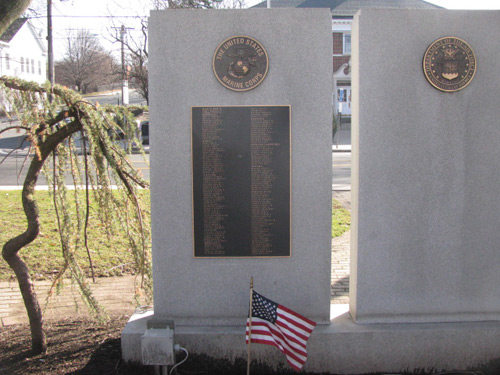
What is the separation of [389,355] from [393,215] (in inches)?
48.8

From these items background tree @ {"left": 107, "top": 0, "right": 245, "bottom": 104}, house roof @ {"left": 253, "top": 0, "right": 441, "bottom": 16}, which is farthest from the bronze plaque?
house roof @ {"left": 253, "top": 0, "right": 441, "bottom": 16}

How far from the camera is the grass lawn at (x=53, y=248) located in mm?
7071

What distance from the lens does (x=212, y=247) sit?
464 centimetres

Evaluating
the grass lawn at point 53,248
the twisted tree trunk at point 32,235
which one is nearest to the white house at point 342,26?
the grass lawn at point 53,248

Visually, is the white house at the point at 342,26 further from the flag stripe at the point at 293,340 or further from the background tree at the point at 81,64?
the flag stripe at the point at 293,340

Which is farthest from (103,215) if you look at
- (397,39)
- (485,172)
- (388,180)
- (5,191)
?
(5,191)

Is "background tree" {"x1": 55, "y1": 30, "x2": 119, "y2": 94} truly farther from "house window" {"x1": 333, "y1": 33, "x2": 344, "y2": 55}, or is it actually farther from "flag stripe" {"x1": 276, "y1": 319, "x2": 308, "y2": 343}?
"flag stripe" {"x1": 276, "y1": 319, "x2": 308, "y2": 343}

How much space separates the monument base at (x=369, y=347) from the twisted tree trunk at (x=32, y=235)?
0.86 meters

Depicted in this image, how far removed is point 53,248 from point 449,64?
6155mm

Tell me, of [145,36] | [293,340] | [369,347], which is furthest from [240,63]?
[145,36]

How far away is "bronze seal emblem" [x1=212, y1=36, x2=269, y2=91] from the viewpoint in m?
4.46

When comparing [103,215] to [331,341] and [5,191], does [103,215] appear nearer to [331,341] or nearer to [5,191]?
[331,341]

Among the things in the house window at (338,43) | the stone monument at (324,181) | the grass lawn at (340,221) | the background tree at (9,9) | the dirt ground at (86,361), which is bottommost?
the dirt ground at (86,361)

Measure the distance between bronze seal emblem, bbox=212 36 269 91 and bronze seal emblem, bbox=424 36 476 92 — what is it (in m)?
1.43
